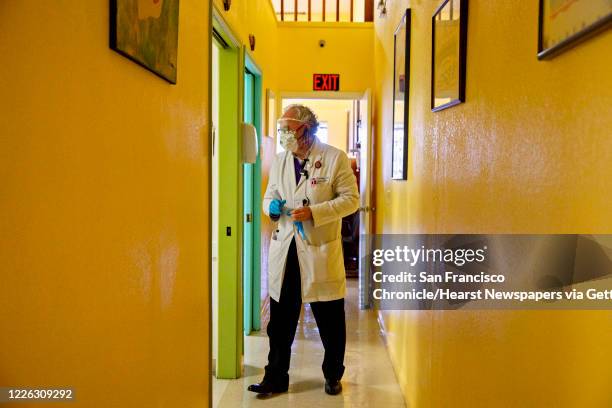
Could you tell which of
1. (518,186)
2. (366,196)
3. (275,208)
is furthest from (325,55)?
(518,186)

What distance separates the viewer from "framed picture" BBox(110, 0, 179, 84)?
3.93 feet

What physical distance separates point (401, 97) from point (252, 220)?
1.45m

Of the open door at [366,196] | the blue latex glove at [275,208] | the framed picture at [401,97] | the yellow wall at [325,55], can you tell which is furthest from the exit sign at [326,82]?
the blue latex glove at [275,208]

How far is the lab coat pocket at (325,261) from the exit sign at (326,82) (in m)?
2.42

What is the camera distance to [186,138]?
185 cm

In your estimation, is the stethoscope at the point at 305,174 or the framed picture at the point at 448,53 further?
the stethoscope at the point at 305,174

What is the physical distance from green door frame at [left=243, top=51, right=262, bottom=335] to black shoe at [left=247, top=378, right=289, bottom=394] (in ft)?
3.25

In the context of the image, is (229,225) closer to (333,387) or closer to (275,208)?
(275,208)

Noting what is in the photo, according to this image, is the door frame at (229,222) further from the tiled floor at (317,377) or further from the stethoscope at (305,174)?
the stethoscope at (305,174)

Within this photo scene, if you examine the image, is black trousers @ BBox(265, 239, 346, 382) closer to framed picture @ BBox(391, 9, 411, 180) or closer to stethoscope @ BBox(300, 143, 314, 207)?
stethoscope @ BBox(300, 143, 314, 207)

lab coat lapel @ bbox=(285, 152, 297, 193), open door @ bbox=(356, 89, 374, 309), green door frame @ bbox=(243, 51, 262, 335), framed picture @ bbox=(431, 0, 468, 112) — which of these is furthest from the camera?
open door @ bbox=(356, 89, 374, 309)

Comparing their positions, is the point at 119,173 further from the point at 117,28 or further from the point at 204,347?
the point at 204,347

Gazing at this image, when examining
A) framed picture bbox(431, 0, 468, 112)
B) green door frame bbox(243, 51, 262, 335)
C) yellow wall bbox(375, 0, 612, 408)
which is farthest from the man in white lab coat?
green door frame bbox(243, 51, 262, 335)

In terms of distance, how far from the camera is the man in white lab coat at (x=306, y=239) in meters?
2.69
